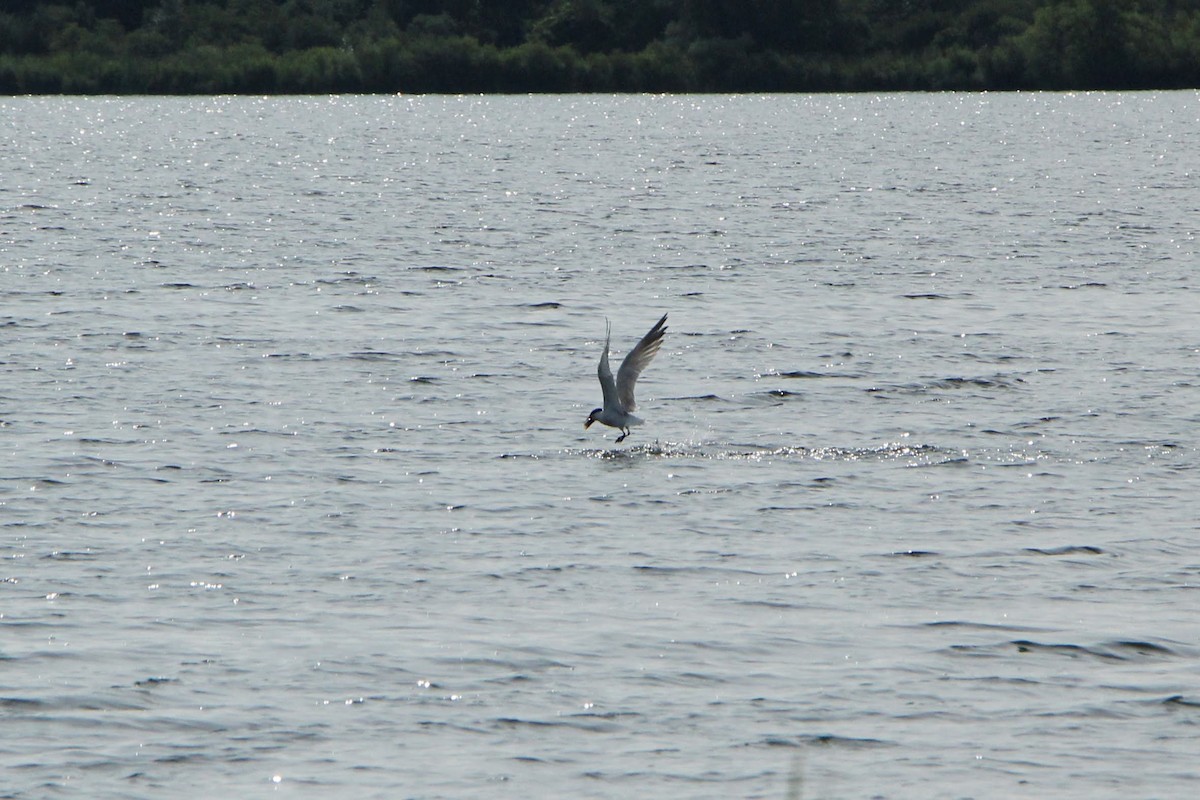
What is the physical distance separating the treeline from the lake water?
255ft

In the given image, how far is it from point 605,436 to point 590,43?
106985 mm

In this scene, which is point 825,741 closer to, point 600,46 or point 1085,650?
point 1085,650

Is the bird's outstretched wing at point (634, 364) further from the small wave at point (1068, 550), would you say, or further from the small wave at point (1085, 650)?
the small wave at point (1085, 650)

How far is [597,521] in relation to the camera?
18.1 m

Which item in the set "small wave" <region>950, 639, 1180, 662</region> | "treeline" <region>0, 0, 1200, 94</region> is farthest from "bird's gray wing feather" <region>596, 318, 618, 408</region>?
"treeline" <region>0, 0, 1200, 94</region>

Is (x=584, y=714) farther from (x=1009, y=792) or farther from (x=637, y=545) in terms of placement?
(x=637, y=545)

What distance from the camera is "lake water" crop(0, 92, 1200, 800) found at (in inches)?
488

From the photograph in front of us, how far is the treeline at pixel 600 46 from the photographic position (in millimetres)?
119562

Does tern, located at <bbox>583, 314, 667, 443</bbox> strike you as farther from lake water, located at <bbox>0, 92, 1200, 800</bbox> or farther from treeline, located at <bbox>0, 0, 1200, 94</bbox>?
treeline, located at <bbox>0, 0, 1200, 94</bbox>

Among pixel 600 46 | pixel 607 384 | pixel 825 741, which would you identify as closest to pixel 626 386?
pixel 607 384

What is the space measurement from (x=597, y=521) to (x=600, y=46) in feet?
367

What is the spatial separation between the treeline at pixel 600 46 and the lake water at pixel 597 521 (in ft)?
255

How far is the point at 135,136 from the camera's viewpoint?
102938 millimetres

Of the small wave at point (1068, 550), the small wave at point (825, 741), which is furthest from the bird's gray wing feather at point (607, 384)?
the small wave at point (825, 741)
